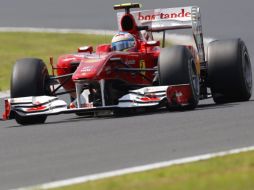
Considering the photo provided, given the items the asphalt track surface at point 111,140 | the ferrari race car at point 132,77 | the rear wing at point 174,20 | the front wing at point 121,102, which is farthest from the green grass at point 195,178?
the rear wing at point 174,20

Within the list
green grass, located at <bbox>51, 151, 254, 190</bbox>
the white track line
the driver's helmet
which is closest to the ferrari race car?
the driver's helmet

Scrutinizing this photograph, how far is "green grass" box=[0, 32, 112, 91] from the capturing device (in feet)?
92.1

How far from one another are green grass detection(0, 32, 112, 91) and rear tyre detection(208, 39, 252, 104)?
11378 mm

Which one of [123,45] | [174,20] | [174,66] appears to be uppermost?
[174,20]

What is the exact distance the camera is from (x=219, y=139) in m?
10.4

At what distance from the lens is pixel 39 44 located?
2994 centimetres

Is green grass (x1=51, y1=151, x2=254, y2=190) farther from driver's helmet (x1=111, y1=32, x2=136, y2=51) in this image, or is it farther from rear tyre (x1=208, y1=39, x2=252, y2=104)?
driver's helmet (x1=111, y1=32, x2=136, y2=51)

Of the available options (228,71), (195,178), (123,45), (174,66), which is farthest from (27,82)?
(195,178)

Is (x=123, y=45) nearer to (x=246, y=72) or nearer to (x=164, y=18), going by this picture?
(x=164, y=18)

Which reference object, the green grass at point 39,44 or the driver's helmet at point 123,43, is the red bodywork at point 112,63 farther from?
the green grass at point 39,44

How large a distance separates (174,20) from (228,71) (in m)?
1.87

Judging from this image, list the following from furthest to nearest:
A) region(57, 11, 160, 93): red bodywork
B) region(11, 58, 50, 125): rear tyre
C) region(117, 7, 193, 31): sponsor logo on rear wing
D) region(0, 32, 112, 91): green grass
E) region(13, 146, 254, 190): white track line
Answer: region(0, 32, 112, 91): green grass
region(117, 7, 193, 31): sponsor logo on rear wing
region(11, 58, 50, 125): rear tyre
region(57, 11, 160, 93): red bodywork
region(13, 146, 254, 190): white track line

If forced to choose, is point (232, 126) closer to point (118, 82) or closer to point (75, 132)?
point (75, 132)

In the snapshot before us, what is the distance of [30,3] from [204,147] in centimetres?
2918
